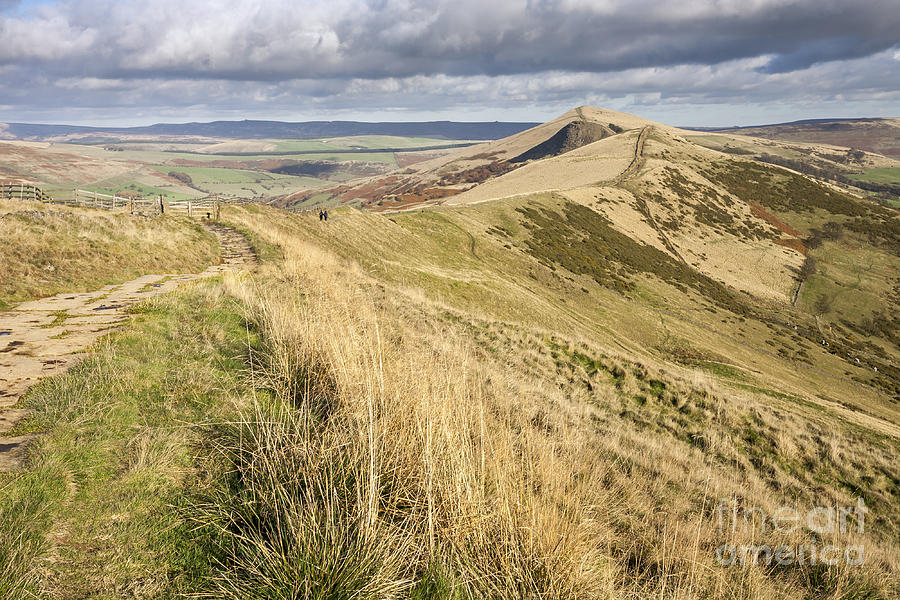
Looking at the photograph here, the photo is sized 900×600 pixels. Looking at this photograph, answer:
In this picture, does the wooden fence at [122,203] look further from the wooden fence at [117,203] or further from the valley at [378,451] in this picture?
the valley at [378,451]

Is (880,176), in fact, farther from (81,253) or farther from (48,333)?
(48,333)

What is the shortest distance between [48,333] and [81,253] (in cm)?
763

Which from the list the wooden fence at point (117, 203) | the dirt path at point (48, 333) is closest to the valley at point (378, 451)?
the dirt path at point (48, 333)

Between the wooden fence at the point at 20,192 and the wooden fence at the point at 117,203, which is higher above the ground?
the wooden fence at the point at 20,192

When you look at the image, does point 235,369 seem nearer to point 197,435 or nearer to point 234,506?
point 197,435

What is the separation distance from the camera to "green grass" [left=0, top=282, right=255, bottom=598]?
2857mm

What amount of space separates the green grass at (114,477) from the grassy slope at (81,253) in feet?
19.3

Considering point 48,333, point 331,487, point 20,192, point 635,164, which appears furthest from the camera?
point 635,164

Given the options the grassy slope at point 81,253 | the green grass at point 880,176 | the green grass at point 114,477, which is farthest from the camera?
the green grass at point 880,176

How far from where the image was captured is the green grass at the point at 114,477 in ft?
9.37

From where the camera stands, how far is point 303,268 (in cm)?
1445

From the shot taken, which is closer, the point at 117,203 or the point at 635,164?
the point at 117,203

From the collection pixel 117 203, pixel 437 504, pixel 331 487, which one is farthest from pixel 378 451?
pixel 117 203

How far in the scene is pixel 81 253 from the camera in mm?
12758
